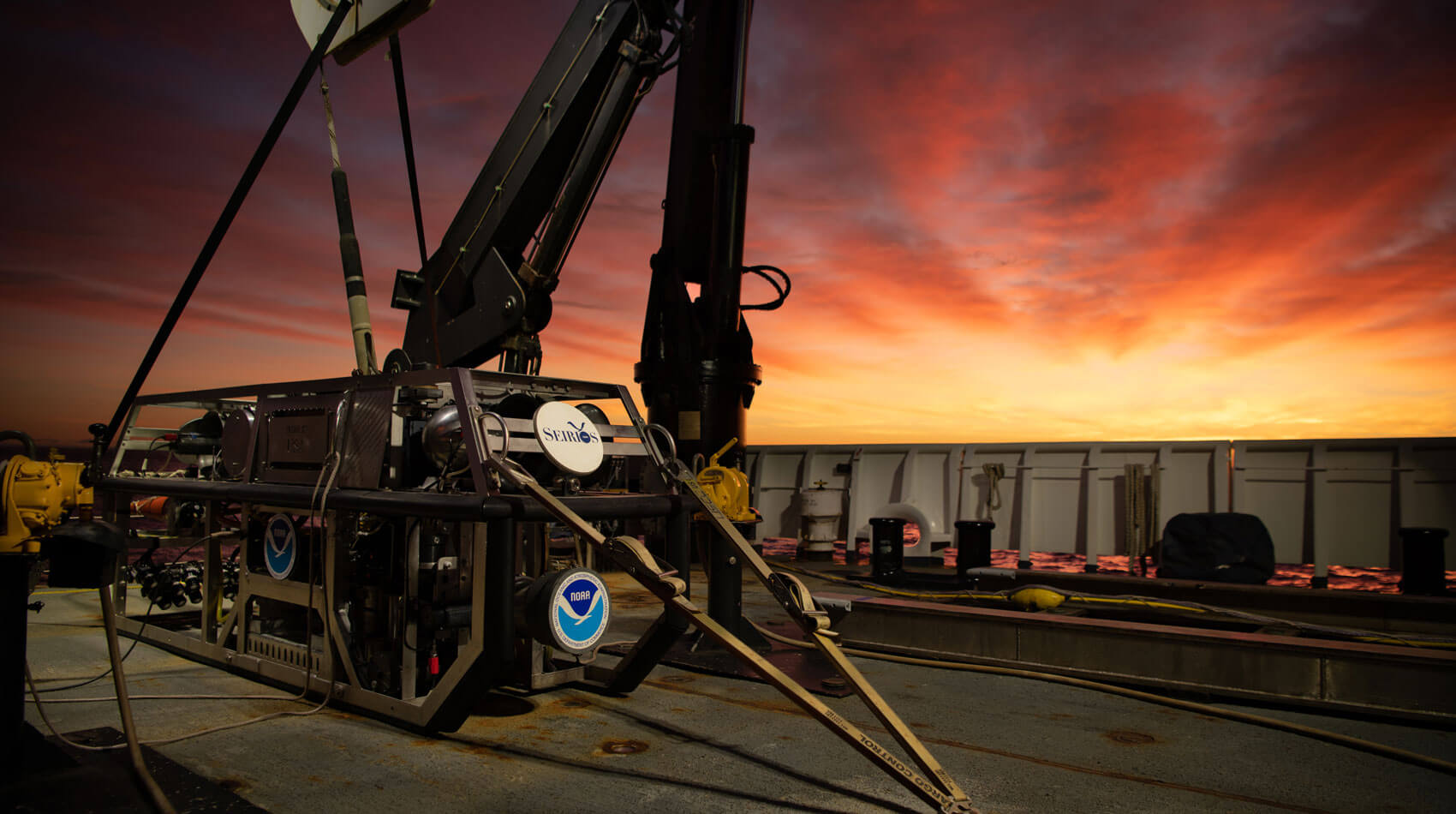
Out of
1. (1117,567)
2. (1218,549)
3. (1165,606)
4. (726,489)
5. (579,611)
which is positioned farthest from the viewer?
(1117,567)

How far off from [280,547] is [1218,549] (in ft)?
22.8

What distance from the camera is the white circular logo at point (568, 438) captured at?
3.51 meters

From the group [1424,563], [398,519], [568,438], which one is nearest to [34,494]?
[398,519]

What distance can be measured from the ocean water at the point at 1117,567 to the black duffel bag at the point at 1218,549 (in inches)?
10.9

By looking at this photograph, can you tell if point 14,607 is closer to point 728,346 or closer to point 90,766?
point 90,766

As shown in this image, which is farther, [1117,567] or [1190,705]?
[1117,567]

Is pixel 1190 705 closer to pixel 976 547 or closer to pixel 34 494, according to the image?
pixel 976 547

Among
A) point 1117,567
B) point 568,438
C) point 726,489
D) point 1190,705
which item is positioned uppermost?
point 568,438

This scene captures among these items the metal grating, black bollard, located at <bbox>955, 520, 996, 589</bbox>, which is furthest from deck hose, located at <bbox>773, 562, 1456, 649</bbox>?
the metal grating

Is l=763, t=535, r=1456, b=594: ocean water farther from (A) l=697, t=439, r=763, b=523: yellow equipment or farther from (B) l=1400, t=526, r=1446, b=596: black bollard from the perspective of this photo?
(A) l=697, t=439, r=763, b=523: yellow equipment

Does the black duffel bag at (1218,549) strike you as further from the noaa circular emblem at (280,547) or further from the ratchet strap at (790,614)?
the noaa circular emblem at (280,547)

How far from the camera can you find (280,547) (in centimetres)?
421

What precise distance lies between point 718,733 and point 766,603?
3652mm

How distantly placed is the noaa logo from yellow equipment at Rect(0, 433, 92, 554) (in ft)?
11.2
